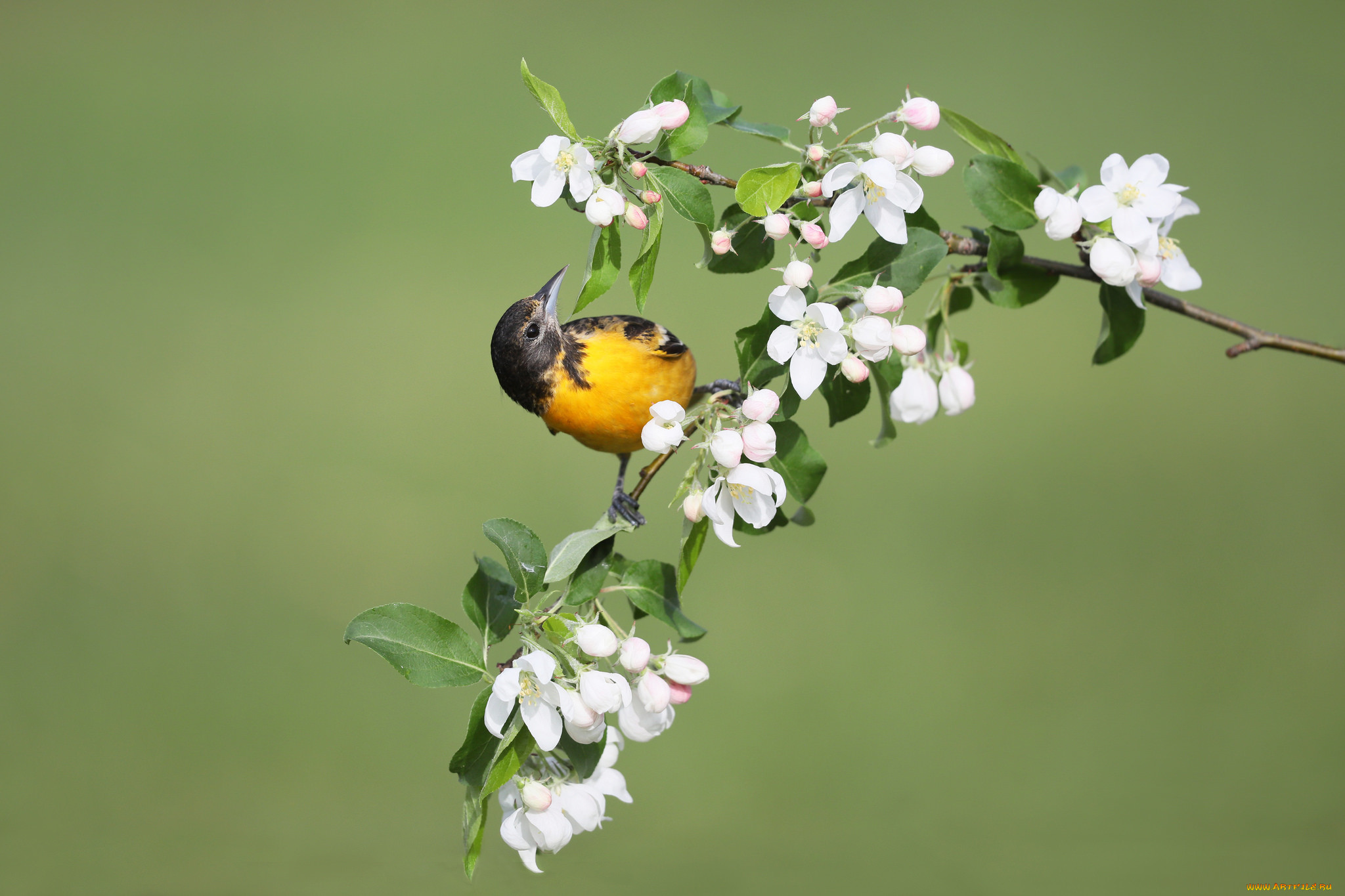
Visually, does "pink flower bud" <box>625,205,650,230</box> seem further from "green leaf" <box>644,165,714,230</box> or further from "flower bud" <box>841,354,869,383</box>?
"flower bud" <box>841,354,869,383</box>

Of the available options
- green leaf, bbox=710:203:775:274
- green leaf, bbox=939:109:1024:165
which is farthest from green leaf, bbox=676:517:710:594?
green leaf, bbox=939:109:1024:165

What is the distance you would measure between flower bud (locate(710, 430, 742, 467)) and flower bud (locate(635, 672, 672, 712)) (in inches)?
9.2

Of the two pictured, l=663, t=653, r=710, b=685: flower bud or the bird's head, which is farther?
the bird's head

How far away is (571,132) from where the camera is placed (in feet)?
2.84

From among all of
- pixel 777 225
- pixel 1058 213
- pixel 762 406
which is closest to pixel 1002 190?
pixel 1058 213

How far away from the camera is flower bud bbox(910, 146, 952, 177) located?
865mm

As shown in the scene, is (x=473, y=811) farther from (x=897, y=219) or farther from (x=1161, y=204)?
(x=1161, y=204)

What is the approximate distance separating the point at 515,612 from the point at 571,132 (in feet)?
1.64

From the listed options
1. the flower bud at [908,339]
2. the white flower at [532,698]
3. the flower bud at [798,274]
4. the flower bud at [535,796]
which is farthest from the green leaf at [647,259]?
the flower bud at [535,796]

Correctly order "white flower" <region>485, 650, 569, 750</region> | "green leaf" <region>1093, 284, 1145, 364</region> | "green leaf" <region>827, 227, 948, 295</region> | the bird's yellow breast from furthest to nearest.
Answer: the bird's yellow breast
"green leaf" <region>1093, 284, 1145, 364</region>
"green leaf" <region>827, 227, 948, 295</region>
"white flower" <region>485, 650, 569, 750</region>

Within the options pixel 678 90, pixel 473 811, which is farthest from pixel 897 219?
pixel 473 811

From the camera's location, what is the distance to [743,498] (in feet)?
2.96

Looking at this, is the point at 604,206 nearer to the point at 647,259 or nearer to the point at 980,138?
the point at 647,259

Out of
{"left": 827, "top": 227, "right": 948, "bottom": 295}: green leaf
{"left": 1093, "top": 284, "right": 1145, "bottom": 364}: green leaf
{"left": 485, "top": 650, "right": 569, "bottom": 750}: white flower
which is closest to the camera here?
{"left": 485, "top": 650, "right": 569, "bottom": 750}: white flower
